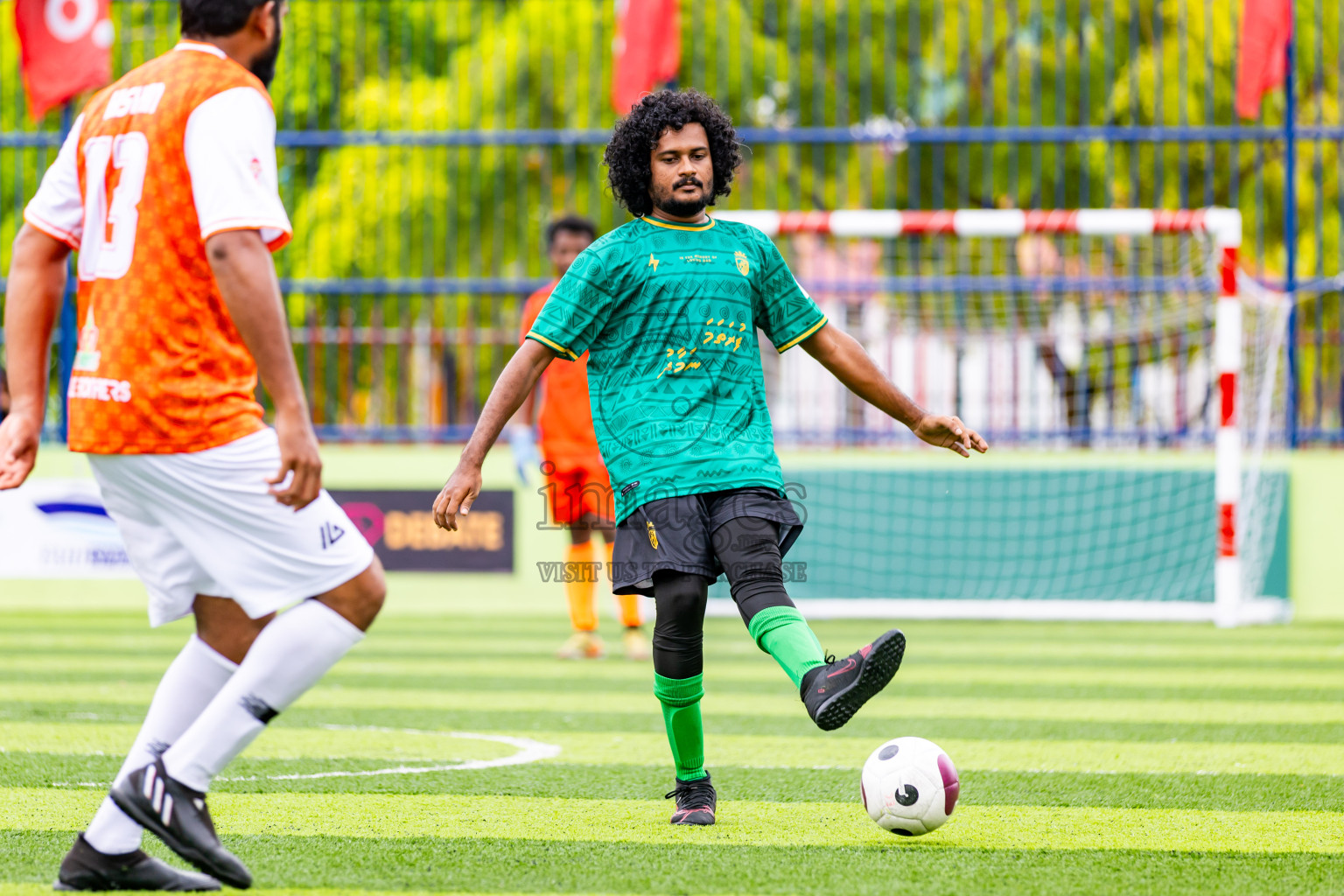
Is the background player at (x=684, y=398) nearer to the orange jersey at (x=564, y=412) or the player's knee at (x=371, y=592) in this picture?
the player's knee at (x=371, y=592)

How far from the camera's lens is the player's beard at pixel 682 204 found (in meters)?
4.27

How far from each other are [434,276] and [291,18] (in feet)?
9.66

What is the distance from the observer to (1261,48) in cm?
1169

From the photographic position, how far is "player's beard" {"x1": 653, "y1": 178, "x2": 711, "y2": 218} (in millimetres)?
4273

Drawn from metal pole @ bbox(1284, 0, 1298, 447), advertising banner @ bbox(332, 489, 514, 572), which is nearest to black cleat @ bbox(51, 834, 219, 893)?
advertising banner @ bbox(332, 489, 514, 572)

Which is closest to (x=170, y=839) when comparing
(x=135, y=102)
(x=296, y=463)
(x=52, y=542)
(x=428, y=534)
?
(x=296, y=463)

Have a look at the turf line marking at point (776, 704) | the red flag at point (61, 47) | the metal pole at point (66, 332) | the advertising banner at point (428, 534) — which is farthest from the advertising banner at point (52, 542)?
the turf line marking at point (776, 704)

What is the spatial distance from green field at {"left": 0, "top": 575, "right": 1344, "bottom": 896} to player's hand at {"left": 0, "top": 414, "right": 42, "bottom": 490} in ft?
2.78

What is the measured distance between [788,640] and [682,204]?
1175 mm

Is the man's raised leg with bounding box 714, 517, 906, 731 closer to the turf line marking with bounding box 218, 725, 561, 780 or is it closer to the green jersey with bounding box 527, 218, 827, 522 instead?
the green jersey with bounding box 527, 218, 827, 522

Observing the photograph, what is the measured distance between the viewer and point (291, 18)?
1500 cm

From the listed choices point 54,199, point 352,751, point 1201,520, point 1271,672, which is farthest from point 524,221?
point 54,199

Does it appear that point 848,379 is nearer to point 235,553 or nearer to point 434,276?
point 235,553

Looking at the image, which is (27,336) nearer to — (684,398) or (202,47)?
(202,47)
